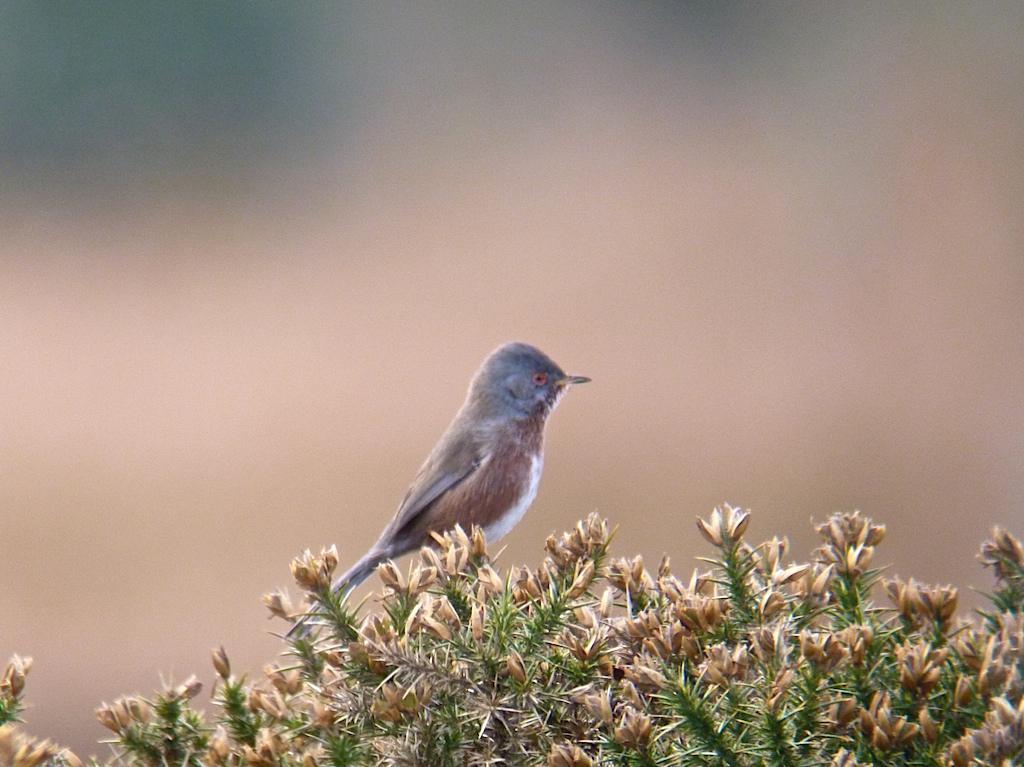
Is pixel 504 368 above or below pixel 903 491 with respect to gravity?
below

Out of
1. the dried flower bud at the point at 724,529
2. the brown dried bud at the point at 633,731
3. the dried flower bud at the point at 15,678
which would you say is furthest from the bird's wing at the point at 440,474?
the brown dried bud at the point at 633,731

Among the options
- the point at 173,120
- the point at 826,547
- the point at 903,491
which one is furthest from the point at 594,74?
the point at 826,547

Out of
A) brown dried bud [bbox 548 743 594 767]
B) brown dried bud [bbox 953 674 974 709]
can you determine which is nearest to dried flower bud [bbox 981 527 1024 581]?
brown dried bud [bbox 953 674 974 709]

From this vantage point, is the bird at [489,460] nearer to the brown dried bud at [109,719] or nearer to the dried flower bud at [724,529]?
the brown dried bud at [109,719]

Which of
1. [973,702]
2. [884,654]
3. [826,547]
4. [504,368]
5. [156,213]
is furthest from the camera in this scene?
[156,213]

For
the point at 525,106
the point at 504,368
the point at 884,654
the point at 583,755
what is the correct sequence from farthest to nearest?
the point at 525,106, the point at 504,368, the point at 884,654, the point at 583,755

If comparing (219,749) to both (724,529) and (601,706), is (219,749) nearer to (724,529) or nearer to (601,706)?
(601,706)

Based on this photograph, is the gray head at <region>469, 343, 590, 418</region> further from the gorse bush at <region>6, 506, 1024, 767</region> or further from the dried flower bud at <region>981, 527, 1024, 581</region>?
the dried flower bud at <region>981, 527, 1024, 581</region>

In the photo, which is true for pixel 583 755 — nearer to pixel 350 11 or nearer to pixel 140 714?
pixel 140 714
